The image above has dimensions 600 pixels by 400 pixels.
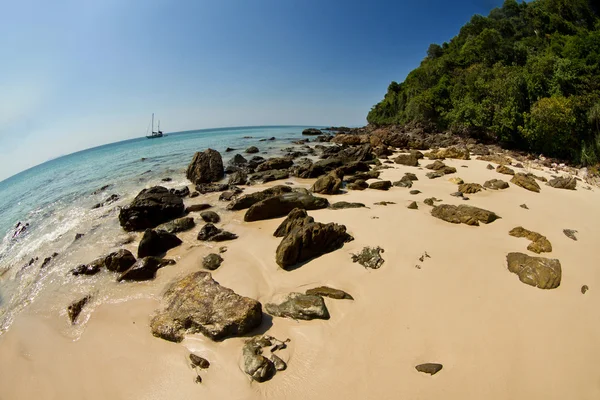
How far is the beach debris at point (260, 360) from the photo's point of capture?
3.94 meters

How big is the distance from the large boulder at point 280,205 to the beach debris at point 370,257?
13.2 feet

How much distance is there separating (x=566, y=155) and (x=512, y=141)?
511 centimetres

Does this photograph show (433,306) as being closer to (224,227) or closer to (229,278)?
(229,278)

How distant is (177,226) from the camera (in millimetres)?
9812

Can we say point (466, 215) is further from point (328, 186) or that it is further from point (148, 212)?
point (148, 212)

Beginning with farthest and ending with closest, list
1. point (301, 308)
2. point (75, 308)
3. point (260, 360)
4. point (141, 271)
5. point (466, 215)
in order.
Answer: point (466, 215) < point (141, 271) < point (75, 308) < point (301, 308) < point (260, 360)

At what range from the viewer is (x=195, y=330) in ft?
16.0

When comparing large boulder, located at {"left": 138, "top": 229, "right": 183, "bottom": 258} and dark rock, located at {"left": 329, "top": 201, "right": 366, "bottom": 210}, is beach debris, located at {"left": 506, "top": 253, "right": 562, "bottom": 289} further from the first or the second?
large boulder, located at {"left": 138, "top": 229, "right": 183, "bottom": 258}

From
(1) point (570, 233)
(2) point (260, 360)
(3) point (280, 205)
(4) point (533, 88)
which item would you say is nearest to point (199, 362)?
(2) point (260, 360)

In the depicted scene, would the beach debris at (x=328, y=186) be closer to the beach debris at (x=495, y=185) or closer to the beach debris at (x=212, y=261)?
the beach debris at (x=212, y=261)

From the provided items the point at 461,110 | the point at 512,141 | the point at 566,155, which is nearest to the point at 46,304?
the point at 566,155

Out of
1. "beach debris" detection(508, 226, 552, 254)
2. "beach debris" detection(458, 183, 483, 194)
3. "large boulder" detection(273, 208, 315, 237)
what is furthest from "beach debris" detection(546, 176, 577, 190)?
"large boulder" detection(273, 208, 315, 237)

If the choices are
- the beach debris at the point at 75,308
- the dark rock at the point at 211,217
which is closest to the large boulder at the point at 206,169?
the dark rock at the point at 211,217

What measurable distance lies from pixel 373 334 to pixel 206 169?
52.7 ft
